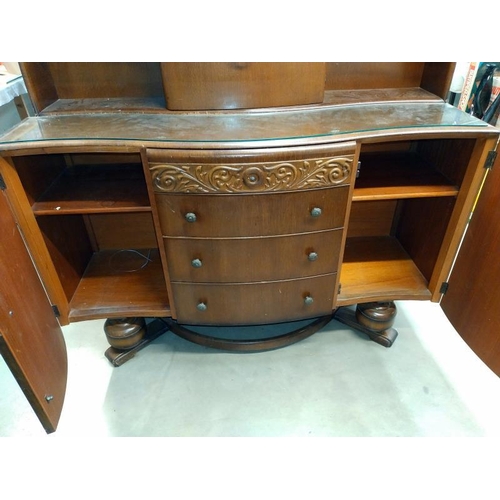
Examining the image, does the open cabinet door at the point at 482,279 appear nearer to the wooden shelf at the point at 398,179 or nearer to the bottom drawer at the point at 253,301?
the wooden shelf at the point at 398,179

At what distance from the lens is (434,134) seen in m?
1.02

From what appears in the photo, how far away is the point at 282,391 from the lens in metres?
1.36

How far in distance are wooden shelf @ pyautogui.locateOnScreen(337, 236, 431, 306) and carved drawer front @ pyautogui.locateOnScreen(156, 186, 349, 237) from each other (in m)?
0.37

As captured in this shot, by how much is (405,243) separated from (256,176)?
34.4 inches

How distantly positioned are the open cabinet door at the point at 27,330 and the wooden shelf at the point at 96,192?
14 cm

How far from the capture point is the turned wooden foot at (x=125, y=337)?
1.41 meters

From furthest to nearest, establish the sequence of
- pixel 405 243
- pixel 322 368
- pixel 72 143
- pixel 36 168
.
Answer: pixel 405 243
pixel 322 368
pixel 36 168
pixel 72 143

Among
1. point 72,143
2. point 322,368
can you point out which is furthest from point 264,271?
point 72,143

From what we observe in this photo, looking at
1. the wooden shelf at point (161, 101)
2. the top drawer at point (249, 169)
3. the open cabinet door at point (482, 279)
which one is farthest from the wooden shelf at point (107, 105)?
the open cabinet door at point (482, 279)

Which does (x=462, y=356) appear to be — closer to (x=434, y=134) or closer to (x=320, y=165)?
(x=434, y=134)

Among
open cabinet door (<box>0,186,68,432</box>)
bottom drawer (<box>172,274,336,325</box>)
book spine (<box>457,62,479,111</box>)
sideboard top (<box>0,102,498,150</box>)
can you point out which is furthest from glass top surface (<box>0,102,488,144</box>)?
book spine (<box>457,62,479,111</box>)

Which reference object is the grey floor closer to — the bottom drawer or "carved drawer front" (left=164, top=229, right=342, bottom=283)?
the bottom drawer

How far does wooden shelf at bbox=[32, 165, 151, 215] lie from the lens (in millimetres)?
1088

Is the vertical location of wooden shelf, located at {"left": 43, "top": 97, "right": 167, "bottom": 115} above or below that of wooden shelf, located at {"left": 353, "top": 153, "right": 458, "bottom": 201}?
above
